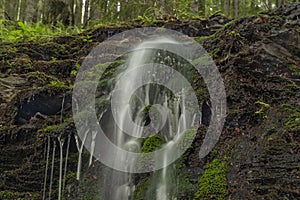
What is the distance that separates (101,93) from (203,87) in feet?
6.53

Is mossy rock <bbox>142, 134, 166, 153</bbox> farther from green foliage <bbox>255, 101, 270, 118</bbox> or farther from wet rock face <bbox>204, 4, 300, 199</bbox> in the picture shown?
green foliage <bbox>255, 101, 270, 118</bbox>

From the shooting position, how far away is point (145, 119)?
6910 millimetres

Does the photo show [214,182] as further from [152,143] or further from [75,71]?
[75,71]

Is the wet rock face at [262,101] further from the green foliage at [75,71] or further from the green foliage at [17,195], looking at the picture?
the green foliage at [17,195]

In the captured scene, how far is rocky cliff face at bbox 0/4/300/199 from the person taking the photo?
533 centimetres

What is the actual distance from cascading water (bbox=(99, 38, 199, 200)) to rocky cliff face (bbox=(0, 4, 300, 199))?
12.2 inches

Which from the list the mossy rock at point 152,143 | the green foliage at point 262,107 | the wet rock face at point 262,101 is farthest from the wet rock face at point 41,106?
the green foliage at point 262,107

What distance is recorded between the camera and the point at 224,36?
25.2ft

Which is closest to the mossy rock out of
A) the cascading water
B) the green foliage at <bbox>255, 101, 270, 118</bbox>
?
the cascading water

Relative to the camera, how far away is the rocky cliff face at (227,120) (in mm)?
5332

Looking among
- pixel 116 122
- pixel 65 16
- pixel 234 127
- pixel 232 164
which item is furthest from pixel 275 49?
pixel 65 16

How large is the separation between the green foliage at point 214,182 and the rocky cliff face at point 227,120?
0.01 metres

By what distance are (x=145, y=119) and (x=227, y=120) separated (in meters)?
1.42

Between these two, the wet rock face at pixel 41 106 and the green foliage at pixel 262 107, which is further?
the wet rock face at pixel 41 106
